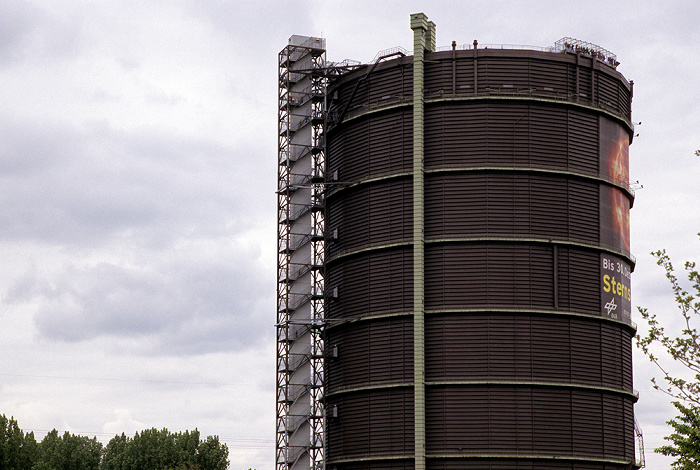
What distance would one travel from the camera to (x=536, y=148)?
138 ft

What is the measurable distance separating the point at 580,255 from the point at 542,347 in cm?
483

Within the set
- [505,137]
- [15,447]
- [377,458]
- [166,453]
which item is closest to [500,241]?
[505,137]

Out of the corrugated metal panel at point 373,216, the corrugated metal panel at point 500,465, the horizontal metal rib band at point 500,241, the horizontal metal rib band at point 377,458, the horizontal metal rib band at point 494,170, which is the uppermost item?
the horizontal metal rib band at point 494,170

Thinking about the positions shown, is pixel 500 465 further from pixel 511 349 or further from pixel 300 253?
Answer: pixel 300 253

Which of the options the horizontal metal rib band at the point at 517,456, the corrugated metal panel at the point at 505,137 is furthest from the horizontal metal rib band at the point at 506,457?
the corrugated metal panel at the point at 505,137

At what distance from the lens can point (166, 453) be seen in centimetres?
7019

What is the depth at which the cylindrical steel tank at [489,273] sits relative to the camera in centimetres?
4019

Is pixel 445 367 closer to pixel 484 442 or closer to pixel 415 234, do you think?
pixel 484 442

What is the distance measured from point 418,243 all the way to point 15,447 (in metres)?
42.1

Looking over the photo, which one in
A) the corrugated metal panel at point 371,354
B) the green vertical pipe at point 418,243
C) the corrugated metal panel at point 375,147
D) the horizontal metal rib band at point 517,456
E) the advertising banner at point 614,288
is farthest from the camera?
the corrugated metal panel at point 375,147

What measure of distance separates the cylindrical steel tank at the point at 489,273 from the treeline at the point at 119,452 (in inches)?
1143

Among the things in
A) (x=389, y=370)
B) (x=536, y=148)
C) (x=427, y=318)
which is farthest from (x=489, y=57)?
(x=389, y=370)

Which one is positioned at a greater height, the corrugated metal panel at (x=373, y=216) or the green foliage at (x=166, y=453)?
the corrugated metal panel at (x=373, y=216)

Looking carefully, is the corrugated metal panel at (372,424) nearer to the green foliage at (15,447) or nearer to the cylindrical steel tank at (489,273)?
the cylindrical steel tank at (489,273)
